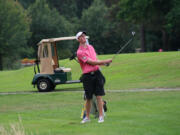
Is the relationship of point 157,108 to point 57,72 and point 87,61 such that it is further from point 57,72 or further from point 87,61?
point 57,72

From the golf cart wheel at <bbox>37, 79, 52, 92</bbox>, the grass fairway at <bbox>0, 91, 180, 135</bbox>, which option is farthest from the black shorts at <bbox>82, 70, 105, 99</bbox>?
the golf cart wheel at <bbox>37, 79, 52, 92</bbox>

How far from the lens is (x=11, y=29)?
58.2 metres

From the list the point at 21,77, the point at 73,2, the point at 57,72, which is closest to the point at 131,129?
the point at 57,72

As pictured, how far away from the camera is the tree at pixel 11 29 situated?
188 feet

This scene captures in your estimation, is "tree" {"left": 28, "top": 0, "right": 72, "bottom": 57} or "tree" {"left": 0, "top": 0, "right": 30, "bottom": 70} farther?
"tree" {"left": 28, "top": 0, "right": 72, "bottom": 57}

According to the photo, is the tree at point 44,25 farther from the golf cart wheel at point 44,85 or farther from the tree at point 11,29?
the golf cart wheel at point 44,85

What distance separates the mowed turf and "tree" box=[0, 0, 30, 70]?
1938cm

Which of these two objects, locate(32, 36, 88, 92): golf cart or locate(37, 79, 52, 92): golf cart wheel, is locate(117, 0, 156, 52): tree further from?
locate(37, 79, 52, 92): golf cart wheel

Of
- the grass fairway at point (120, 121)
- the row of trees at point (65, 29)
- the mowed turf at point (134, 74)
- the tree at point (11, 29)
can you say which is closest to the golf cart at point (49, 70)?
the mowed turf at point (134, 74)

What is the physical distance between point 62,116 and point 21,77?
82.5 feet

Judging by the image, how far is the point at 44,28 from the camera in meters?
67.7

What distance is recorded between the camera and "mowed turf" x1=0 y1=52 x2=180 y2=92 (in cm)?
2258

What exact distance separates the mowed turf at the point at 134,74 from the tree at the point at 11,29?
1938 centimetres

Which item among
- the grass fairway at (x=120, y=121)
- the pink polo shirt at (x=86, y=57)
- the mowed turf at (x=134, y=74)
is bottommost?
the mowed turf at (x=134, y=74)
